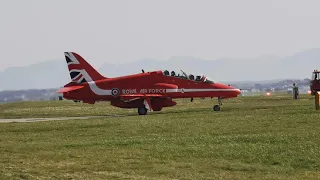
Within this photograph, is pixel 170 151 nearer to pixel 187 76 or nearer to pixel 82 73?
pixel 187 76

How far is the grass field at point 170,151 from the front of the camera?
1588cm

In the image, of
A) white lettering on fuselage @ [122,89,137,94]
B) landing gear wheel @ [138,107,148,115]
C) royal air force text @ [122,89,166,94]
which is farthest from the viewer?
white lettering on fuselage @ [122,89,137,94]

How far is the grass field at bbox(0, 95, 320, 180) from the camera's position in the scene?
15883mm

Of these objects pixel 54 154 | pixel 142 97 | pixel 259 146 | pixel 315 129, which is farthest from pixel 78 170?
pixel 142 97

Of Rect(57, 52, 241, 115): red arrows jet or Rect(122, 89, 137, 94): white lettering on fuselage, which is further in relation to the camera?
Rect(122, 89, 137, 94): white lettering on fuselage

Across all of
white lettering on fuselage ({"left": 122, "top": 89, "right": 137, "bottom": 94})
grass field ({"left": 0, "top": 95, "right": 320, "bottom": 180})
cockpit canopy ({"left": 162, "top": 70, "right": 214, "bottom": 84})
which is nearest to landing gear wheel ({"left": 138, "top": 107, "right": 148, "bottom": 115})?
white lettering on fuselage ({"left": 122, "top": 89, "right": 137, "bottom": 94})

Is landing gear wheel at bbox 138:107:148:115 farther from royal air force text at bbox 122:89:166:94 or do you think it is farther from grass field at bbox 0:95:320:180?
grass field at bbox 0:95:320:180

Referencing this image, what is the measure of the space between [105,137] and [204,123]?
6388mm

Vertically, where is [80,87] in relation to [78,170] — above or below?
above

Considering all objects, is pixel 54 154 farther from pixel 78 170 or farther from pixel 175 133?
pixel 175 133

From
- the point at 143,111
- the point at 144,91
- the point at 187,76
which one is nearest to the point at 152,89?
the point at 144,91

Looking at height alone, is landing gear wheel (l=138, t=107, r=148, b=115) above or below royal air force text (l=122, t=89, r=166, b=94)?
below

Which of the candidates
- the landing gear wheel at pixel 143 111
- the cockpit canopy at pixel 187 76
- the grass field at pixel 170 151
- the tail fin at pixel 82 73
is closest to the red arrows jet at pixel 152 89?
the cockpit canopy at pixel 187 76

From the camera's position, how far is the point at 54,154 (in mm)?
19281
